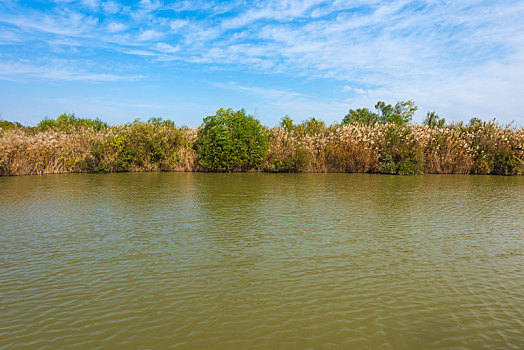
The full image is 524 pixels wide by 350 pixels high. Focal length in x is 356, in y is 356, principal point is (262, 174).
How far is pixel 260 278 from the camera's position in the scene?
150 inches

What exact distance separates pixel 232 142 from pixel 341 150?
552cm

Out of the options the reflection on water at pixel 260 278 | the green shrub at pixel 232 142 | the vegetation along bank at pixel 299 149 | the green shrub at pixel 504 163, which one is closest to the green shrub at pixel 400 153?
the vegetation along bank at pixel 299 149

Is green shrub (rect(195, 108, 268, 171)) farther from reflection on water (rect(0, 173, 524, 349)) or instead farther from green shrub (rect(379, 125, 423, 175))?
reflection on water (rect(0, 173, 524, 349))

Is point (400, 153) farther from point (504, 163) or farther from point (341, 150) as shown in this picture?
point (504, 163)

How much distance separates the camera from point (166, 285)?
143 inches

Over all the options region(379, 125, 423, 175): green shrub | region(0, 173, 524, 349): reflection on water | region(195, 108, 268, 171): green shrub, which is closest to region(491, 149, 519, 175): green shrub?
region(379, 125, 423, 175): green shrub

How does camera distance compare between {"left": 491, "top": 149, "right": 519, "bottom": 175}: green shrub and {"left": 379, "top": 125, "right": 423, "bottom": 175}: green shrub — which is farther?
{"left": 491, "top": 149, "right": 519, "bottom": 175}: green shrub

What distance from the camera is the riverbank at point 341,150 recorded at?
17.6 m

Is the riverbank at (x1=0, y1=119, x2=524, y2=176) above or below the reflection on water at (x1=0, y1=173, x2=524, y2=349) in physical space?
above

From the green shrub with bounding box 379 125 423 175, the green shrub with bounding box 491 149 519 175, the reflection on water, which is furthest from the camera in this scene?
the green shrub with bounding box 491 149 519 175

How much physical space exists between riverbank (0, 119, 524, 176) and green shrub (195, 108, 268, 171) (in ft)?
1.02

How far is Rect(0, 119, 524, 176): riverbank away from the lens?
692 inches

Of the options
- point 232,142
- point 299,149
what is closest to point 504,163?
point 299,149

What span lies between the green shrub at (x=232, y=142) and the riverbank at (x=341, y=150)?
0.31 m
